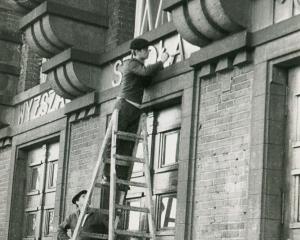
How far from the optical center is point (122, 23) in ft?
44.2

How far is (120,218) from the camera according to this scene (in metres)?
11.5

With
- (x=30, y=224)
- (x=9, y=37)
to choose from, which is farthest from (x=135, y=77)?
(x=9, y=37)

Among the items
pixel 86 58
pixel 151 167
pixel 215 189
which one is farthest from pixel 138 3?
pixel 215 189

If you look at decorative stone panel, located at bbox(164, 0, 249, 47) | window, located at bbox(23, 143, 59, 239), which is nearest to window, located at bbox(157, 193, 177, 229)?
decorative stone panel, located at bbox(164, 0, 249, 47)

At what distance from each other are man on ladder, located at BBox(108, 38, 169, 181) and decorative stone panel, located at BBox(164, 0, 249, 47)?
2.69 feet

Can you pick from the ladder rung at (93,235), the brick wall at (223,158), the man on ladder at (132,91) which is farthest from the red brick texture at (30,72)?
the brick wall at (223,158)

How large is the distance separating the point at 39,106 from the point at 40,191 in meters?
1.59

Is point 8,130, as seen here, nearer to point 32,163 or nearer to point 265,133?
point 32,163

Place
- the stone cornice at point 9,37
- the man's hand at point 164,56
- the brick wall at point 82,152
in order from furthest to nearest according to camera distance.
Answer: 1. the stone cornice at point 9,37
2. the brick wall at point 82,152
3. the man's hand at point 164,56

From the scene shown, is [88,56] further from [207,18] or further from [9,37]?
[9,37]

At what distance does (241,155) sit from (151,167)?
2.37 m

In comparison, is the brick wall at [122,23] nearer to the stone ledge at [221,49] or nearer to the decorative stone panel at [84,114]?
the decorative stone panel at [84,114]

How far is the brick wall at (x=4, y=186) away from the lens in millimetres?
15952

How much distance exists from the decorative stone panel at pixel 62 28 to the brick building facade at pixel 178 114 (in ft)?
0.07
